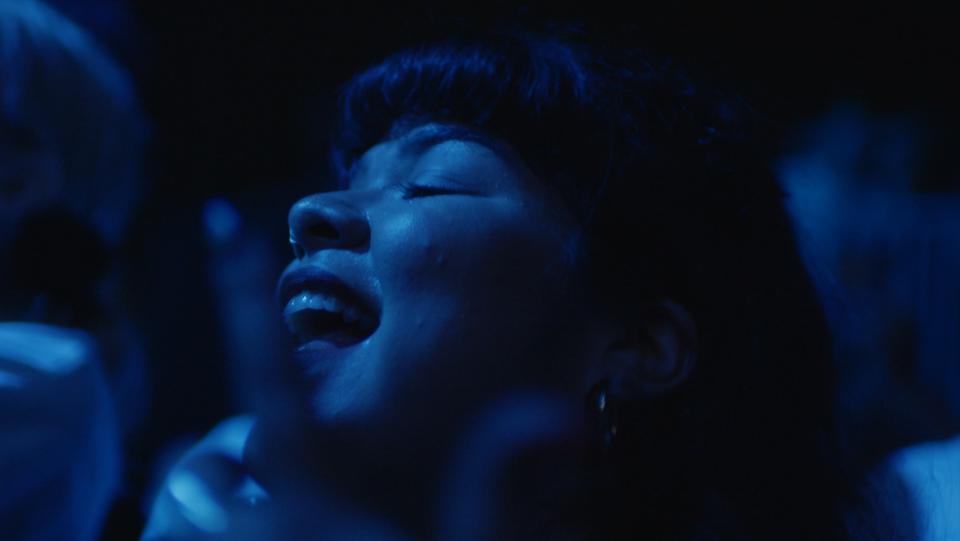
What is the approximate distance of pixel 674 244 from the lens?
1032 mm

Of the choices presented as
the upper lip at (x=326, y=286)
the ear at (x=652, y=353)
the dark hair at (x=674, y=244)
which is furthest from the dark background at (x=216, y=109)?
the ear at (x=652, y=353)

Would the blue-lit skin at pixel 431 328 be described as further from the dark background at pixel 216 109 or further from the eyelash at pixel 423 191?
the dark background at pixel 216 109

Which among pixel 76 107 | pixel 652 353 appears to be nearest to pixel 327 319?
pixel 652 353

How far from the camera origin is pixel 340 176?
1.17 metres

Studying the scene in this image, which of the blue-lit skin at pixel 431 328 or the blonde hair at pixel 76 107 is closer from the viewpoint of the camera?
the blue-lit skin at pixel 431 328

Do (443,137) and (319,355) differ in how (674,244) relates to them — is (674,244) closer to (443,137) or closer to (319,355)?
(443,137)

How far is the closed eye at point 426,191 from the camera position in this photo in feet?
3.20

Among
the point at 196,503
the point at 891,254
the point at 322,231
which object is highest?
the point at 322,231

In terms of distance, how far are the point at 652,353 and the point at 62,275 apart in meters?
0.71

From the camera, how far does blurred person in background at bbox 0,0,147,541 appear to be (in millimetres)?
928

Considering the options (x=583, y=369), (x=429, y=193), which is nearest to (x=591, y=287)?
(x=583, y=369)

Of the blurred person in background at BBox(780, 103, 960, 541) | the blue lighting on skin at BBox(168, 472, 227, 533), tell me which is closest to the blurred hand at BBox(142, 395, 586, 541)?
the blue lighting on skin at BBox(168, 472, 227, 533)

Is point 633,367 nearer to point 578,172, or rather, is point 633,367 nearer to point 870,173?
point 578,172

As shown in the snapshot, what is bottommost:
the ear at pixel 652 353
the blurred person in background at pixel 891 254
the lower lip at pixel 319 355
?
the blurred person in background at pixel 891 254
